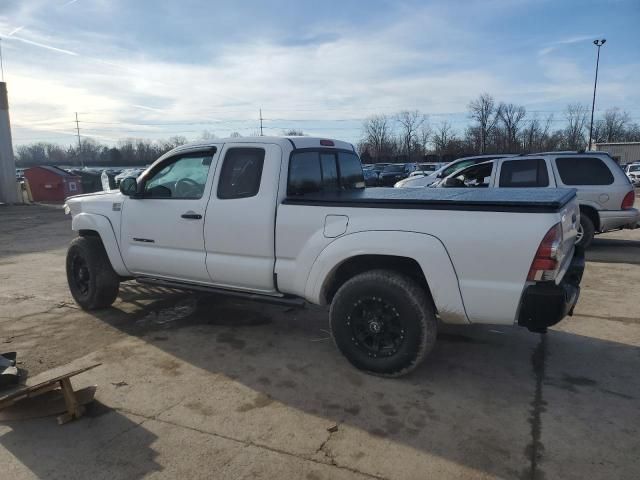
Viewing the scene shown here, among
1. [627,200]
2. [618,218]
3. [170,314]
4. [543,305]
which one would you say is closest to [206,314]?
[170,314]

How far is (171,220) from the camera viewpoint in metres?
4.84

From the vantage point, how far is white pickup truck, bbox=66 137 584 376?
325 cm

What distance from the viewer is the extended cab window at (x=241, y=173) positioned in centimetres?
436

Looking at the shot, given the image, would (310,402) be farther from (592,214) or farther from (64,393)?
(592,214)

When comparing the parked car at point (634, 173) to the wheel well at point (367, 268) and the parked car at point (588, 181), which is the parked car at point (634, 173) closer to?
the parked car at point (588, 181)

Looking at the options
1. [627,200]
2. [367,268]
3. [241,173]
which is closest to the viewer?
[367,268]

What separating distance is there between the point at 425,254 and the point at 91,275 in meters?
3.97

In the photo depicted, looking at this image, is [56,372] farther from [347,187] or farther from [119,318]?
[347,187]

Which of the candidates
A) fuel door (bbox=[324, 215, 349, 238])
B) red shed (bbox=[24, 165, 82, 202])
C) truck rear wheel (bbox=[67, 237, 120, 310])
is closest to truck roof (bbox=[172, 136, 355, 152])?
fuel door (bbox=[324, 215, 349, 238])

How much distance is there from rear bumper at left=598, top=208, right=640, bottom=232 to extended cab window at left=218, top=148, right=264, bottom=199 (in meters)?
7.02

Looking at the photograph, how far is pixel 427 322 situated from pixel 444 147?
79975 mm

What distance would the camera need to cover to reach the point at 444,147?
79.4m

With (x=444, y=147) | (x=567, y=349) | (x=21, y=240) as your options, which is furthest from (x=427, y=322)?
(x=444, y=147)

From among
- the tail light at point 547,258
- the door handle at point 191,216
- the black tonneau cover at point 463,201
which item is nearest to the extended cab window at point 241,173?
the door handle at point 191,216
